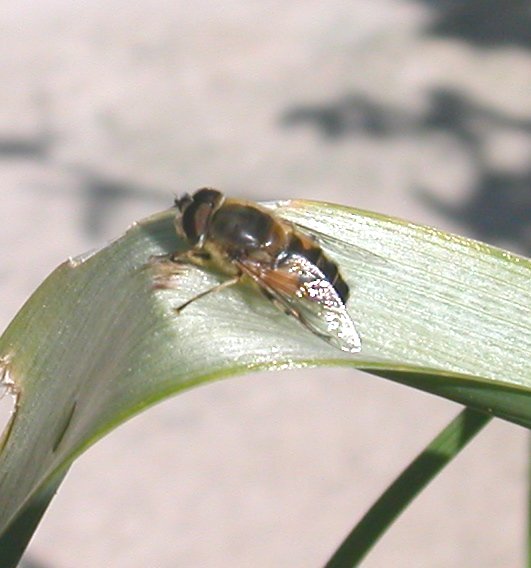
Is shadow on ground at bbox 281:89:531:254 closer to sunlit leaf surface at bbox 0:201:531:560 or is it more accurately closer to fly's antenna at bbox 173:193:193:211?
fly's antenna at bbox 173:193:193:211

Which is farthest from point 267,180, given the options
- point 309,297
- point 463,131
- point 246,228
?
point 309,297

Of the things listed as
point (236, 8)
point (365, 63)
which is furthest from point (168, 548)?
point (236, 8)

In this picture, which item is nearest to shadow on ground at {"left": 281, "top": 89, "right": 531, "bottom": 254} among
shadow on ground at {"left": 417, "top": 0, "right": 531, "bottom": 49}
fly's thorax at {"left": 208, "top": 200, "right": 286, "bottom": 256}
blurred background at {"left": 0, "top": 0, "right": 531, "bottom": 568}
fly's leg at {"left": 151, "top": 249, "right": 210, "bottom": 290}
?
blurred background at {"left": 0, "top": 0, "right": 531, "bottom": 568}

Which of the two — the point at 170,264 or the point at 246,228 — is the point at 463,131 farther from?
the point at 170,264

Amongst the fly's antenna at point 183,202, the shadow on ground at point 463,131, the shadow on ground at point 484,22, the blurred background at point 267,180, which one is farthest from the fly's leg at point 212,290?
the shadow on ground at point 484,22

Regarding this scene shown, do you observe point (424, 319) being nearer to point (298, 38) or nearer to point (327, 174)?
point (327, 174)

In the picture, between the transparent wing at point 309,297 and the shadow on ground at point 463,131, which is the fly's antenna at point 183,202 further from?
the shadow on ground at point 463,131

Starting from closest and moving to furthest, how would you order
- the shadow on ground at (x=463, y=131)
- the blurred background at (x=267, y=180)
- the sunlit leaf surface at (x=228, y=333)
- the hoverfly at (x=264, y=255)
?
the sunlit leaf surface at (x=228, y=333) → the hoverfly at (x=264, y=255) → the blurred background at (x=267, y=180) → the shadow on ground at (x=463, y=131)
